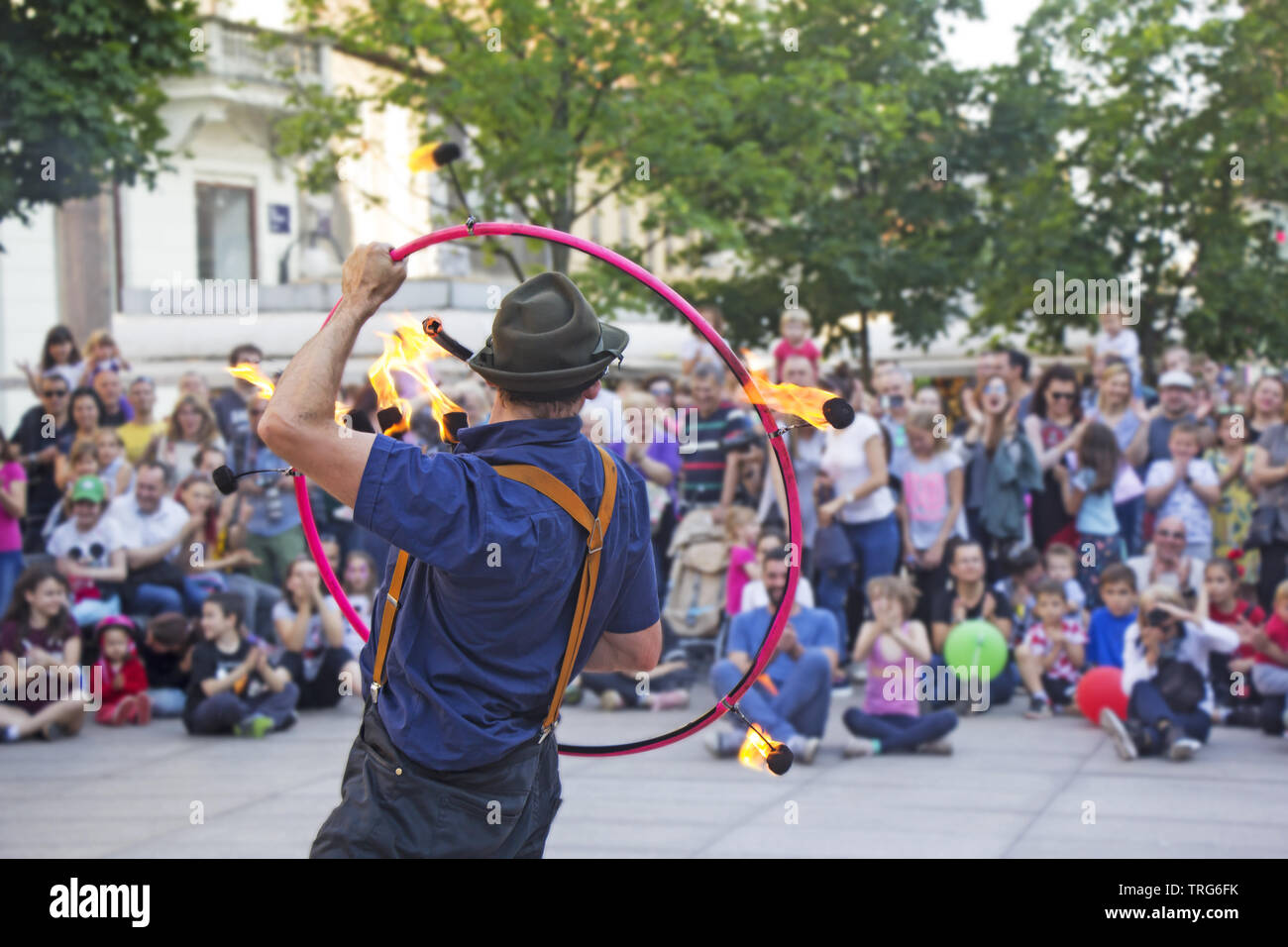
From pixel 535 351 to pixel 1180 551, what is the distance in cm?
645

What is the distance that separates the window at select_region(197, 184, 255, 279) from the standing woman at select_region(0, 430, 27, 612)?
556 inches

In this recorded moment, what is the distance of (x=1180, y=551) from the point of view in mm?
8688

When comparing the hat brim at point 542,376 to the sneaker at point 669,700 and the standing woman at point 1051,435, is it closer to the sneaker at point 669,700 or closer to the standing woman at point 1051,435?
the sneaker at point 669,700

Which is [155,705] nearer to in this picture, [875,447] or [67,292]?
[875,447]

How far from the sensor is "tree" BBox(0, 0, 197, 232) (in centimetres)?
1079

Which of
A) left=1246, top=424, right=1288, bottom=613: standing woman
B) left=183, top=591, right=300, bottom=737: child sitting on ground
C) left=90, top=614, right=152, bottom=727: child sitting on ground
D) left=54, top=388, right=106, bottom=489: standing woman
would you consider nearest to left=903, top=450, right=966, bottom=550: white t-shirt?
left=1246, top=424, right=1288, bottom=613: standing woman

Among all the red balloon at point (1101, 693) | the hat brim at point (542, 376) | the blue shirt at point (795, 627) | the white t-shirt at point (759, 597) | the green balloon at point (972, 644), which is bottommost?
the red balloon at point (1101, 693)

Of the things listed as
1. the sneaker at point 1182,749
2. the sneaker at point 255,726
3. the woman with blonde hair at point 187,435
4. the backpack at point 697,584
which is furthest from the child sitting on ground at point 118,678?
the sneaker at point 1182,749

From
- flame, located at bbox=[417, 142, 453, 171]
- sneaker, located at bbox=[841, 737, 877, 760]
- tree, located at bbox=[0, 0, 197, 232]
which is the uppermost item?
tree, located at bbox=[0, 0, 197, 232]

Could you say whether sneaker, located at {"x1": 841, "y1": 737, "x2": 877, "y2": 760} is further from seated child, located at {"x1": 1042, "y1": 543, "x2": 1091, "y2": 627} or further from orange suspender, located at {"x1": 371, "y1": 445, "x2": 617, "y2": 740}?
orange suspender, located at {"x1": 371, "y1": 445, "x2": 617, "y2": 740}

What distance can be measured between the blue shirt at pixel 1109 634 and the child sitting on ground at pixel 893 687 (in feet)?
3.59

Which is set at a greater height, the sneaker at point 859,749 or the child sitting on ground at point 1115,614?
the child sitting on ground at point 1115,614

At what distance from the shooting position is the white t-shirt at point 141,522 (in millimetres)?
9453

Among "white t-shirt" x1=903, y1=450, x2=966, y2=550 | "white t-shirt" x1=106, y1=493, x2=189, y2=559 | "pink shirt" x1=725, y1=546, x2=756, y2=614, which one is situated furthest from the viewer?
"white t-shirt" x1=903, y1=450, x2=966, y2=550
